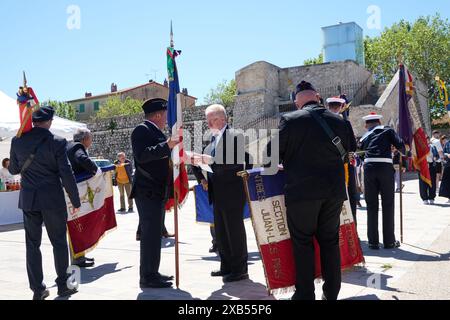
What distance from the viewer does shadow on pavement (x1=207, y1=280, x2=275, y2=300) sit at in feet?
15.1

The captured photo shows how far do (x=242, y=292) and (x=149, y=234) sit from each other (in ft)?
4.05

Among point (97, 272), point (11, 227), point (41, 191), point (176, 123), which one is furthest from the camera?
point (11, 227)

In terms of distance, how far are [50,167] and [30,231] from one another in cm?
72

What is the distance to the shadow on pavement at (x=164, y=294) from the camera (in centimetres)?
465

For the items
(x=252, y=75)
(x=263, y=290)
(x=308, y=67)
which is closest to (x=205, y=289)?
(x=263, y=290)

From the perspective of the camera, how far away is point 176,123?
526 cm

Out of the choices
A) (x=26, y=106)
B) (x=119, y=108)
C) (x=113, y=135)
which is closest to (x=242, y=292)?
(x=26, y=106)

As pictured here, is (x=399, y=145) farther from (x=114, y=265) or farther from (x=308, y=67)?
(x=308, y=67)

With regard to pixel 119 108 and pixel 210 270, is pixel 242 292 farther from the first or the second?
pixel 119 108

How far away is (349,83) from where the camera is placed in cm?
2908

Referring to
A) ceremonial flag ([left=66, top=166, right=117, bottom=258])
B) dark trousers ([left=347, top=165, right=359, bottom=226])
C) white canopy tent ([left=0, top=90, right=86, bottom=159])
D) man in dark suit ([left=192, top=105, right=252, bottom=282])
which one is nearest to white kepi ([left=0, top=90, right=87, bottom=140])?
white canopy tent ([left=0, top=90, right=86, bottom=159])

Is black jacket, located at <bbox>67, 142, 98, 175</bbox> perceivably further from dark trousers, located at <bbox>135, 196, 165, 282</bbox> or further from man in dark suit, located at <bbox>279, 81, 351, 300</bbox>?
man in dark suit, located at <bbox>279, 81, 351, 300</bbox>

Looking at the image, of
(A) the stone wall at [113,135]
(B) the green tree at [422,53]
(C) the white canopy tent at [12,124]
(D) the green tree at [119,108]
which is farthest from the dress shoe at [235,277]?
(D) the green tree at [119,108]

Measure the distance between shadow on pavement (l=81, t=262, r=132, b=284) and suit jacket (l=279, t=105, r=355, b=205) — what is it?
10.2 feet
